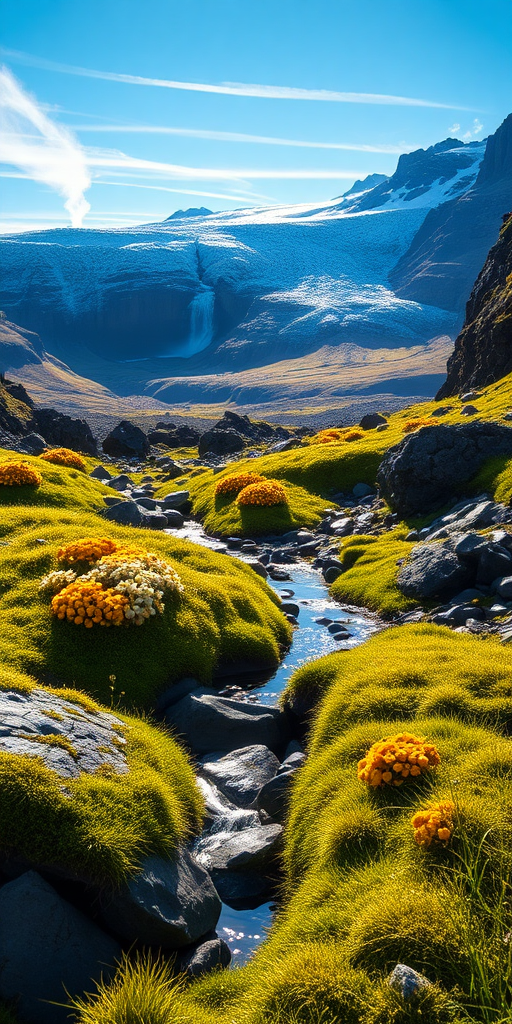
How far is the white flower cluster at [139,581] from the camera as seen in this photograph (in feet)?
56.2

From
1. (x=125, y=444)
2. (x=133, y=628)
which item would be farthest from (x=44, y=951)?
(x=125, y=444)

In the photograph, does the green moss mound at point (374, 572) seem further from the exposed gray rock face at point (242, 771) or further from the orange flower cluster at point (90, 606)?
the exposed gray rock face at point (242, 771)

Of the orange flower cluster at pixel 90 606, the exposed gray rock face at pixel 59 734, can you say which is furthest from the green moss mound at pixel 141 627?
the exposed gray rock face at pixel 59 734

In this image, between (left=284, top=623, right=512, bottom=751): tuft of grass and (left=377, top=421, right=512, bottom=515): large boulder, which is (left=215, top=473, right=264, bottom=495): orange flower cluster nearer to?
(left=377, top=421, right=512, bottom=515): large boulder

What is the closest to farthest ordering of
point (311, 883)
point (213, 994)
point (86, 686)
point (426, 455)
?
point (213, 994) → point (311, 883) → point (86, 686) → point (426, 455)

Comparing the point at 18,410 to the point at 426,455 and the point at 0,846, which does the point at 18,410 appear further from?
the point at 0,846

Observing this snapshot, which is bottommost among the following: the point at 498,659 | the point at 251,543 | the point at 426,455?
the point at 251,543

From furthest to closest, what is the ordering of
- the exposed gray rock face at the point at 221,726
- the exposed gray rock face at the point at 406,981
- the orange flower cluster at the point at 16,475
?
the orange flower cluster at the point at 16,475 < the exposed gray rock face at the point at 221,726 < the exposed gray rock face at the point at 406,981

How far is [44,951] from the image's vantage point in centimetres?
810

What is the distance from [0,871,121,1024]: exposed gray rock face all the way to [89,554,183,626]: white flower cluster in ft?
28.2

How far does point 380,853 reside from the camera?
893 centimetres

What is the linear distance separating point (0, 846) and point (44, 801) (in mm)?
673

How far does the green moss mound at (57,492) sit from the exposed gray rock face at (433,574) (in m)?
15.8

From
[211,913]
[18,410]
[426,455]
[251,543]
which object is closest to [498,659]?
[211,913]
